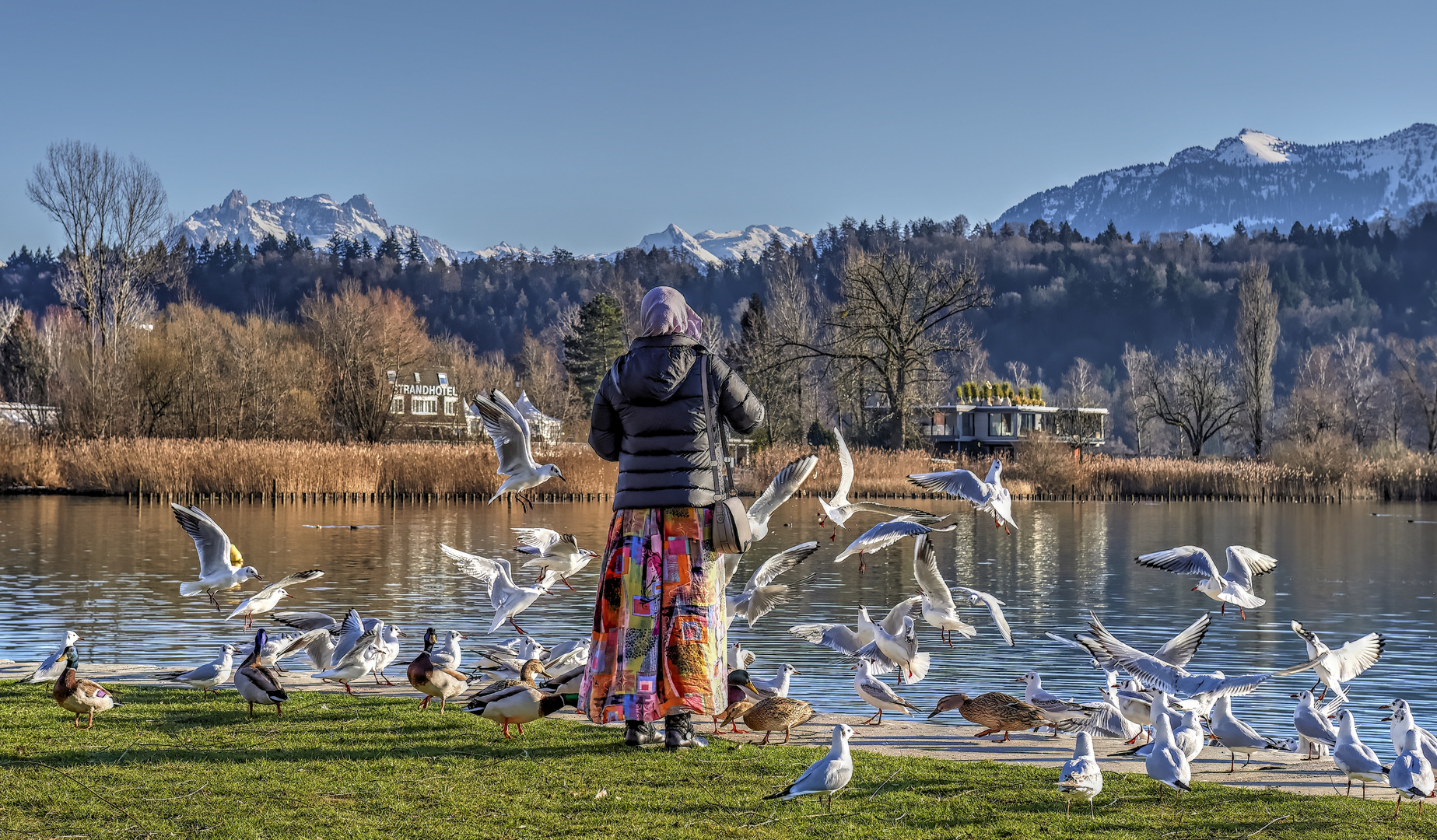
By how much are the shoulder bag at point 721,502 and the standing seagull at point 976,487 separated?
315 centimetres

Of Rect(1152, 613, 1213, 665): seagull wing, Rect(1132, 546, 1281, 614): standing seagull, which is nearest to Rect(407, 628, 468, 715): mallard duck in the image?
Rect(1152, 613, 1213, 665): seagull wing

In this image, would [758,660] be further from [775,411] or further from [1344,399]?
[1344,399]

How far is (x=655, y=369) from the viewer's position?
584 centimetres

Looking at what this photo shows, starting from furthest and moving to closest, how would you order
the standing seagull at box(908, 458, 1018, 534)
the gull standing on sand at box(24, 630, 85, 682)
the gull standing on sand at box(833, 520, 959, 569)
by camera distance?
the standing seagull at box(908, 458, 1018, 534) → the gull standing on sand at box(833, 520, 959, 569) → the gull standing on sand at box(24, 630, 85, 682)

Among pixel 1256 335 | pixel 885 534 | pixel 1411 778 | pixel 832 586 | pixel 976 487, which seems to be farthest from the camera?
pixel 1256 335

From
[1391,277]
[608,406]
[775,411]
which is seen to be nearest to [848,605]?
[608,406]

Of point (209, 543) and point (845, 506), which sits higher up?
point (845, 506)

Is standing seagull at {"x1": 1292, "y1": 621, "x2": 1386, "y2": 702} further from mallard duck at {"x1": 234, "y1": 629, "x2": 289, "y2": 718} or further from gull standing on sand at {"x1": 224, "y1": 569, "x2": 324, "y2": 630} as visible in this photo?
gull standing on sand at {"x1": 224, "y1": 569, "x2": 324, "y2": 630}

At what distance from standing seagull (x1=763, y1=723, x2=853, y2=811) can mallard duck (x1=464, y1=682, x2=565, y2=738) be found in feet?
4.97

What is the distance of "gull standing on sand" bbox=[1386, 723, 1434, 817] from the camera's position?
5.39 m

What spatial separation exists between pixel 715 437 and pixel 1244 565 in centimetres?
531

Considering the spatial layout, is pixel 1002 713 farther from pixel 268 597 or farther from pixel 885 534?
pixel 268 597

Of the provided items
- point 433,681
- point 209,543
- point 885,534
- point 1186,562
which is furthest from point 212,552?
point 1186,562

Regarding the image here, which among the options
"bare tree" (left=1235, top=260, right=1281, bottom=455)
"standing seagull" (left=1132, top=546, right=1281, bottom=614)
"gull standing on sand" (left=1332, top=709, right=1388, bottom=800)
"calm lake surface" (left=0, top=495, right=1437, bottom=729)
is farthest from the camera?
"bare tree" (left=1235, top=260, right=1281, bottom=455)
